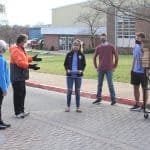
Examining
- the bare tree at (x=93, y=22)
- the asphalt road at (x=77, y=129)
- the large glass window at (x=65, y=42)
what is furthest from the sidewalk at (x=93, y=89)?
the large glass window at (x=65, y=42)

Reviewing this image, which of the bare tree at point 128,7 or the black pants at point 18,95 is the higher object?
the bare tree at point 128,7

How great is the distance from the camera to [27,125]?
11.2m

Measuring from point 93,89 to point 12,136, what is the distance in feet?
28.0

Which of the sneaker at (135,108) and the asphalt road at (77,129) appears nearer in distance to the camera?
the asphalt road at (77,129)

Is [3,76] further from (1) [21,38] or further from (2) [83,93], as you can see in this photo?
(2) [83,93]

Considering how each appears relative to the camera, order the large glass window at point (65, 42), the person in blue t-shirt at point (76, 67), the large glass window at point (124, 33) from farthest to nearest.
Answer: the large glass window at point (65, 42) → the large glass window at point (124, 33) → the person in blue t-shirt at point (76, 67)

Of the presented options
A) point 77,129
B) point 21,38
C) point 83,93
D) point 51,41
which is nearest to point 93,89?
point 83,93

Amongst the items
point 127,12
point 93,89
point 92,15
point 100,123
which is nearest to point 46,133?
point 100,123

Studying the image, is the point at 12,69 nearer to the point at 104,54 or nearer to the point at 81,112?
the point at 81,112

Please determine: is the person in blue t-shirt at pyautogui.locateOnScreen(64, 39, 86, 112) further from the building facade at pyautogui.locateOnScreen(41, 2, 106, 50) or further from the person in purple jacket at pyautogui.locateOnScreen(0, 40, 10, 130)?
the building facade at pyautogui.locateOnScreen(41, 2, 106, 50)

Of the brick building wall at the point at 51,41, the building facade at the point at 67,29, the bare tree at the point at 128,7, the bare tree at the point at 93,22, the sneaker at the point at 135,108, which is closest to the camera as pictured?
the sneaker at the point at 135,108

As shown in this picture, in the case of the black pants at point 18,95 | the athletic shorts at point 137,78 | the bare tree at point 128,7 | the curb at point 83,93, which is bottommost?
the curb at point 83,93

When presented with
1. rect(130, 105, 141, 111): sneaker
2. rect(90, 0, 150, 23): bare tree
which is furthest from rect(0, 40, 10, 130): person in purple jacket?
rect(90, 0, 150, 23): bare tree

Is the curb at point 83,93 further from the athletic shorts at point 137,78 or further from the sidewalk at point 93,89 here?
the athletic shorts at point 137,78
